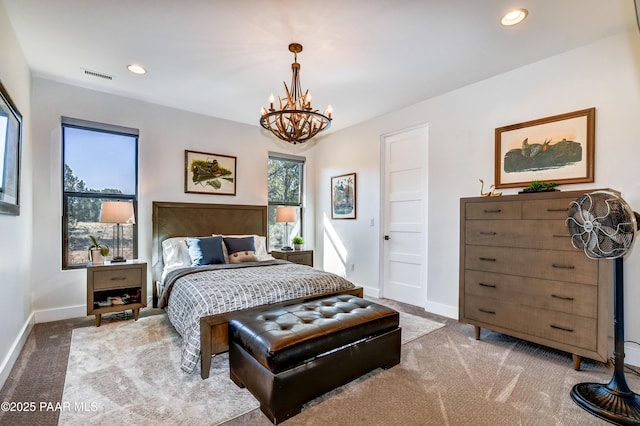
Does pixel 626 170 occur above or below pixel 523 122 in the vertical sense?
below

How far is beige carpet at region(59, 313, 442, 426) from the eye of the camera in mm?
1847

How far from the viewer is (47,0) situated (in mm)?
2189

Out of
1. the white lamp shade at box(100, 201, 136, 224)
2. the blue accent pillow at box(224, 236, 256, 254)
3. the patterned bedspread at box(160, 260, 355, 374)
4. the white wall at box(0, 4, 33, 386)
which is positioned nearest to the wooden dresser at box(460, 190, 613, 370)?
the patterned bedspread at box(160, 260, 355, 374)

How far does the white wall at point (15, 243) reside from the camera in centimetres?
226

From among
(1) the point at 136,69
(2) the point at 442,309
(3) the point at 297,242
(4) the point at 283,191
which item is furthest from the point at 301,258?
(1) the point at 136,69

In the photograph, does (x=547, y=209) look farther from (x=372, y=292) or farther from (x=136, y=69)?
(x=136, y=69)

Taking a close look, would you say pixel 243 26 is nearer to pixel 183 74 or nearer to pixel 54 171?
pixel 183 74

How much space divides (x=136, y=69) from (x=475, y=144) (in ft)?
12.6

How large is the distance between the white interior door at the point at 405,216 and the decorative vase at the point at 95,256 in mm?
3705

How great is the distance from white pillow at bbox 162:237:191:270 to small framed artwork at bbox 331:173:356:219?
2532 millimetres

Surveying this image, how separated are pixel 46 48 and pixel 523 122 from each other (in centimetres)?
472

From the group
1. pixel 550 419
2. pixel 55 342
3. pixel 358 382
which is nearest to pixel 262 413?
pixel 358 382

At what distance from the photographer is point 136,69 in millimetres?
3205

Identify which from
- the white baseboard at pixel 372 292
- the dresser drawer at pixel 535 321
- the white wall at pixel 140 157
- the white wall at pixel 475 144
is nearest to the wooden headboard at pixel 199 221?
A: the white wall at pixel 140 157
